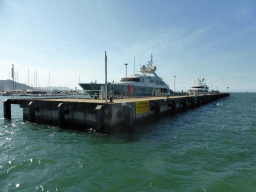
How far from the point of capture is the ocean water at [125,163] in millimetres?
5492

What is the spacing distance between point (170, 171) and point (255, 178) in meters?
3.36

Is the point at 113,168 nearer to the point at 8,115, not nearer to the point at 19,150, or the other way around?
the point at 19,150

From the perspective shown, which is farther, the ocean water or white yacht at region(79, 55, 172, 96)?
white yacht at region(79, 55, 172, 96)

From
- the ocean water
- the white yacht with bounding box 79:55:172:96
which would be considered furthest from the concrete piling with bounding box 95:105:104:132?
the white yacht with bounding box 79:55:172:96

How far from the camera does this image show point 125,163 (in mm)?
7098

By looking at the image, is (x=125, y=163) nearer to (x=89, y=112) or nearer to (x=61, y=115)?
(x=89, y=112)

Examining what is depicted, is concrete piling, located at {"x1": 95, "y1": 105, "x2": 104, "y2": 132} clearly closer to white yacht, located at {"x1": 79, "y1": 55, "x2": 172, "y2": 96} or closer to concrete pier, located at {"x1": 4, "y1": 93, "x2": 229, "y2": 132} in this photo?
concrete pier, located at {"x1": 4, "y1": 93, "x2": 229, "y2": 132}

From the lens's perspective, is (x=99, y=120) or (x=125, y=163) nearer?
(x=125, y=163)

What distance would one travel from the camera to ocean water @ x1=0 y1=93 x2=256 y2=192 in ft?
18.0

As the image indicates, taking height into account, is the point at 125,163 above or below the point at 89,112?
below

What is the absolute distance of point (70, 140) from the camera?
10375 millimetres

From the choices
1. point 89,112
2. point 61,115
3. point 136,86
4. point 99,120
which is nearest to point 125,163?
point 99,120

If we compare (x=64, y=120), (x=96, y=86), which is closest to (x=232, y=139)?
(x=64, y=120)

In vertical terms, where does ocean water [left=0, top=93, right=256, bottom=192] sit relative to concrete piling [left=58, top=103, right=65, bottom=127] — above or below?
below
